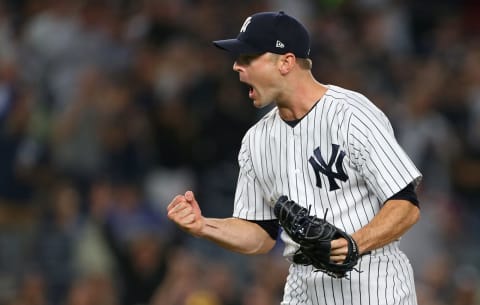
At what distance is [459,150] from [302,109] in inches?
193

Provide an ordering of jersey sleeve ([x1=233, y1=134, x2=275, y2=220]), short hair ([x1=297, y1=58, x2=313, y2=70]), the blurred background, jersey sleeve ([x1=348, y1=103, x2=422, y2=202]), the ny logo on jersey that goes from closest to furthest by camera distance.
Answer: jersey sleeve ([x1=348, y1=103, x2=422, y2=202])
the ny logo on jersey
short hair ([x1=297, y1=58, x2=313, y2=70])
jersey sleeve ([x1=233, y1=134, x2=275, y2=220])
the blurred background

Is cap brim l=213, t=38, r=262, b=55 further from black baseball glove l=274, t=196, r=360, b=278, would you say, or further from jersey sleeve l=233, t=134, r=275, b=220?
black baseball glove l=274, t=196, r=360, b=278

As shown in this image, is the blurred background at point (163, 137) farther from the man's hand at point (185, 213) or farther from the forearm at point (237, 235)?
the man's hand at point (185, 213)

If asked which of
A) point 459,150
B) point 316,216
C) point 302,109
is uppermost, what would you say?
point 302,109

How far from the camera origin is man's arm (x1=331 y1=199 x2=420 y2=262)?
4.54 meters

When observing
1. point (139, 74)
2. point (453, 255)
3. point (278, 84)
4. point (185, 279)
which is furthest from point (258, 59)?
point (139, 74)

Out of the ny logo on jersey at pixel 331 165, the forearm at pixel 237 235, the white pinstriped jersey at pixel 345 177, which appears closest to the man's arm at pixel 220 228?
the forearm at pixel 237 235

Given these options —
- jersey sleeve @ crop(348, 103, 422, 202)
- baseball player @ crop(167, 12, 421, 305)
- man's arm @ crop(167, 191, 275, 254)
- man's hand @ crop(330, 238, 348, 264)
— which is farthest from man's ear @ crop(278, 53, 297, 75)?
man's hand @ crop(330, 238, 348, 264)

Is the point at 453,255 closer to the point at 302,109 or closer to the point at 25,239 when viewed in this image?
the point at 25,239

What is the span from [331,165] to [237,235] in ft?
1.92

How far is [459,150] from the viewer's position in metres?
9.59

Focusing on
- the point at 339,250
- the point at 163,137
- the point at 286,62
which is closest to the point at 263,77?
the point at 286,62

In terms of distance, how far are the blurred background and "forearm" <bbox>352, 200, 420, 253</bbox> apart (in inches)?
142

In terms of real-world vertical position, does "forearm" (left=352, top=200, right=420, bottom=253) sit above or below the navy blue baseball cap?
below
